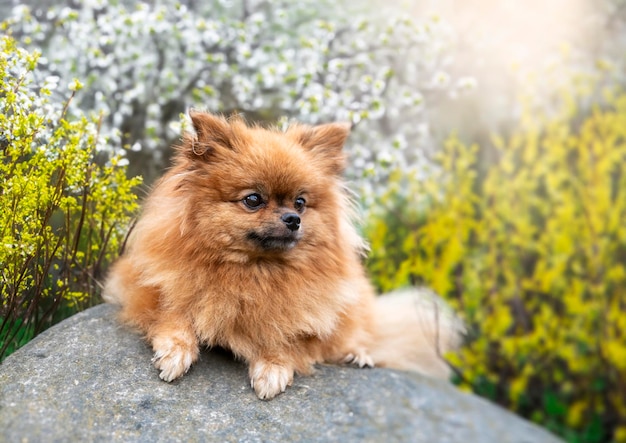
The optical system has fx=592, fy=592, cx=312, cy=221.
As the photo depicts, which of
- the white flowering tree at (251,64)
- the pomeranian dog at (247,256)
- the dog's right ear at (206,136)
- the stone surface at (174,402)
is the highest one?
the white flowering tree at (251,64)

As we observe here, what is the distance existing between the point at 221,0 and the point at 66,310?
9.96 feet

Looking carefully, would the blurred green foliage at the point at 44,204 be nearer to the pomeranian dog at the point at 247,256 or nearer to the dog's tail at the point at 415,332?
the pomeranian dog at the point at 247,256

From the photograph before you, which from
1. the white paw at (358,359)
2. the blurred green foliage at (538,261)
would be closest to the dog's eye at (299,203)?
the white paw at (358,359)

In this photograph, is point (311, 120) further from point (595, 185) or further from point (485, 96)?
point (595, 185)

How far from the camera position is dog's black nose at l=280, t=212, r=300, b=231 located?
260cm

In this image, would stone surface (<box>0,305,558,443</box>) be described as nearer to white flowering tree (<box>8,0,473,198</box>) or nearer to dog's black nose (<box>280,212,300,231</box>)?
dog's black nose (<box>280,212,300,231</box>)

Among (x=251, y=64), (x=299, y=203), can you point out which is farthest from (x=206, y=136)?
(x=251, y=64)

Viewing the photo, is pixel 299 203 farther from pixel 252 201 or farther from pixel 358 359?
pixel 358 359

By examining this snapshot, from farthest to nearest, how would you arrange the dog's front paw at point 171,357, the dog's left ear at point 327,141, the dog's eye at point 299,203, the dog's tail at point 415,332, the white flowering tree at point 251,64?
1. the white flowering tree at point 251,64
2. the dog's tail at point 415,332
3. the dog's left ear at point 327,141
4. the dog's eye at point 299,203
5. the dog's front paw at point 171,357

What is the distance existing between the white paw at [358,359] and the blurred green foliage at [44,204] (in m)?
1.42

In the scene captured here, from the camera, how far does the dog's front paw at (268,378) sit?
2.64 m

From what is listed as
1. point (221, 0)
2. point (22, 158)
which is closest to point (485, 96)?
point (221, 0)

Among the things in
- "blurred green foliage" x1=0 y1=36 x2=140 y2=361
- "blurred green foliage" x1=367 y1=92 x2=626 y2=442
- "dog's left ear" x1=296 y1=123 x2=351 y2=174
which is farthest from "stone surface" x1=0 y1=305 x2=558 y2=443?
"blurred green foliage" x1=367 y1=92 x2=626 y2=442

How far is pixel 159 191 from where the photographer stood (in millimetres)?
2996
